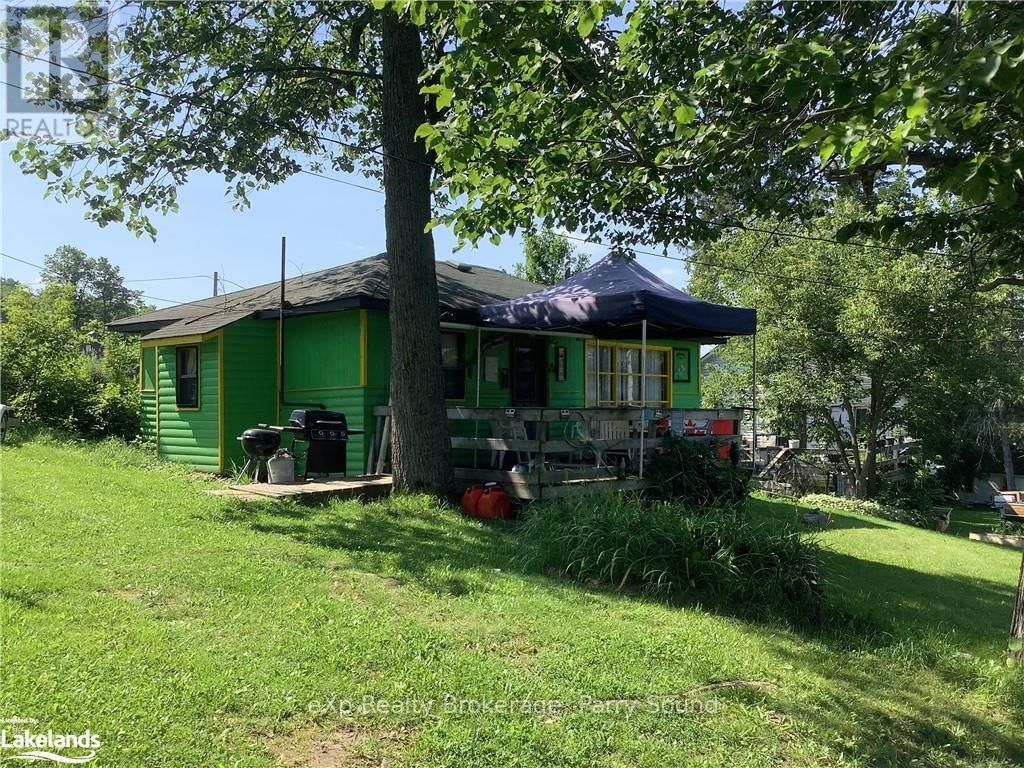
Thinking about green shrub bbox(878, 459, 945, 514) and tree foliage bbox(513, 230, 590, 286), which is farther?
tree foliage bbox(513, 230, 590, 286)

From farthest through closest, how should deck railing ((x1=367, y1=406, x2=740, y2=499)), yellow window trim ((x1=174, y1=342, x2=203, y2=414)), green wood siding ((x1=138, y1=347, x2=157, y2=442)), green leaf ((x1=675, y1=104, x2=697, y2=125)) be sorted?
green wood siding ((x1=138, y1=347, x2=157, y2=442)) → yellow window trim ((x1=174, y1=342, x2=203, y2=414)) → deck railing ((x1=367, y1=406, x2=740, y2=499)) → green leaf ((x1=675, y1=104, x2=697, y2=125))

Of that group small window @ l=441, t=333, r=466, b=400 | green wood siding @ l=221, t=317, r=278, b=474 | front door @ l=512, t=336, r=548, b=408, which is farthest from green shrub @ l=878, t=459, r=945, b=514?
green wood siding @ l=221, t=317, r=278, b=474

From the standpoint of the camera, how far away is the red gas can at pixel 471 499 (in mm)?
8742

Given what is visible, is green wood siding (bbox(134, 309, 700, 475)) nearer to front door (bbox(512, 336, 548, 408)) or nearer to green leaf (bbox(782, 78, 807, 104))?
front door (bbox(512, 336, 548, 408))

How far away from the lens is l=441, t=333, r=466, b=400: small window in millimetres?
11898

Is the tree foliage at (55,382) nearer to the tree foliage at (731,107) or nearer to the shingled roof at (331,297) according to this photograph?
the shingled roof at (331,297)

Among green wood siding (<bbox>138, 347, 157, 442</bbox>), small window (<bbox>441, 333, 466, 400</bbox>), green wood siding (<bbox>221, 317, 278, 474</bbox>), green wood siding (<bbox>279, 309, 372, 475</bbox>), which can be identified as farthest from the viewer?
green wood siding (<bbox>138, 347, 157, 442</bbox>)

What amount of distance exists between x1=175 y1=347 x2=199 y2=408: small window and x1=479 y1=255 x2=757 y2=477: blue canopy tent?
5.06 metres

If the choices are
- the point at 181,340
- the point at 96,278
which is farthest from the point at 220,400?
the point at 96,278

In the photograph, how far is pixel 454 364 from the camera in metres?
12.0

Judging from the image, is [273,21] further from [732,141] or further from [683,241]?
[732,141]

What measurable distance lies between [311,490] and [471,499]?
6.47ft

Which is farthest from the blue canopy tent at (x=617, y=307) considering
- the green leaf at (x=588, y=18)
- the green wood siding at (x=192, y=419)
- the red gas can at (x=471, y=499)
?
the green leaf at (x=588, y=18)

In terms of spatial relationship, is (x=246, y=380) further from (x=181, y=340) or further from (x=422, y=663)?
(x=422, y=663)
